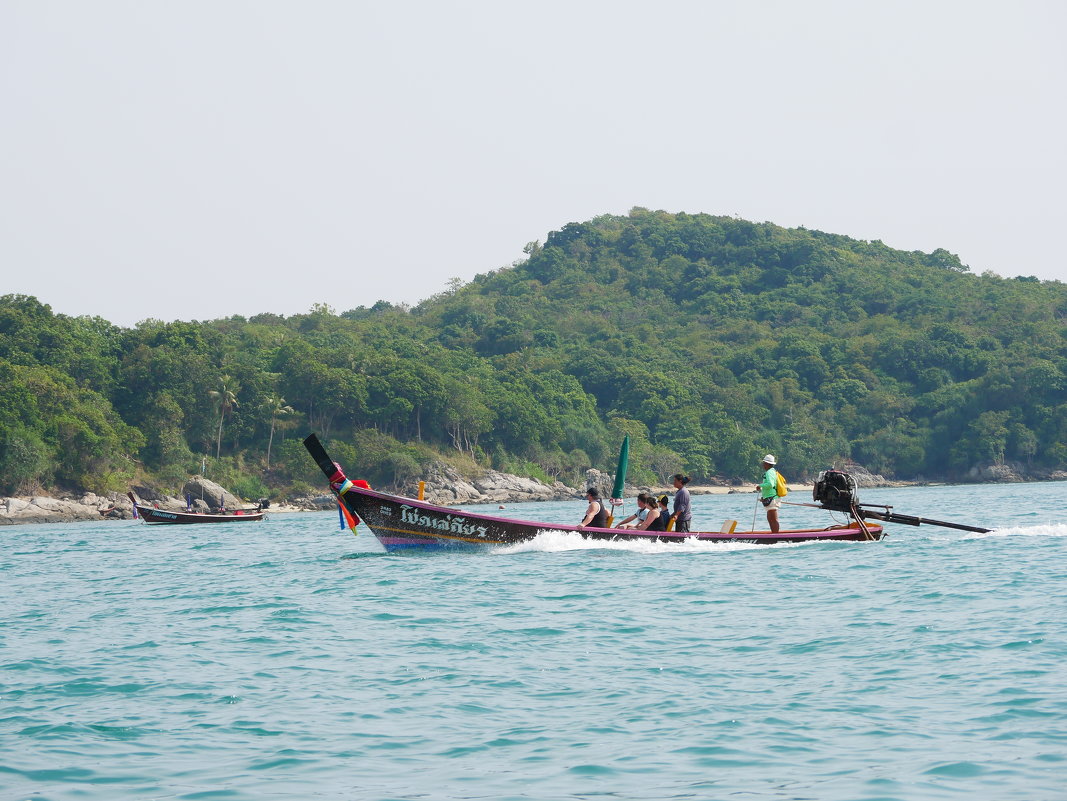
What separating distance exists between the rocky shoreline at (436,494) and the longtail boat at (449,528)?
138 feet

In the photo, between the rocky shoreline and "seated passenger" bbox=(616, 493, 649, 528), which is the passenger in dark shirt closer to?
"seated passenger" bbox=(616, 493, 649, 528)

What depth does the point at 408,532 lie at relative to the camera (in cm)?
2327

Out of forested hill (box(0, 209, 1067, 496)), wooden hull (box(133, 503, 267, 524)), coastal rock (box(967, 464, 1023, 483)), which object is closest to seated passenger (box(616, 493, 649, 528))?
wooden hull (box(133, 503, 267, 524))

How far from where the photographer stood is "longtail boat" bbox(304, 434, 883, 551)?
22.5 meters

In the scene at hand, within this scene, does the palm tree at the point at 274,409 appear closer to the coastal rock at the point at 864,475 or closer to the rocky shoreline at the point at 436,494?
the rocky shoreline at the point at 436,494

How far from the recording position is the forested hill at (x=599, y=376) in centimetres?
7806

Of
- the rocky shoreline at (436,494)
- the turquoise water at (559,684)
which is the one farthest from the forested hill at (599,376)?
the turquoise water at (559,684)

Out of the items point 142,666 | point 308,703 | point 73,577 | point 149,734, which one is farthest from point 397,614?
point 73,577

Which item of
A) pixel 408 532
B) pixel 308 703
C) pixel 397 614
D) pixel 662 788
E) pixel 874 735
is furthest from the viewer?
pixel 408 532

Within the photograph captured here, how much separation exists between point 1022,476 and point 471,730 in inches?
3958

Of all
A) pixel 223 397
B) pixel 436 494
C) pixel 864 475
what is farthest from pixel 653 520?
pixel 864 475

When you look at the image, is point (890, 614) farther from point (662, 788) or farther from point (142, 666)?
point (142, 666)

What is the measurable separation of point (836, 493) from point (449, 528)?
7.78 m

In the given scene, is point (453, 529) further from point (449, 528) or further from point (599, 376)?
point (599, 376)
